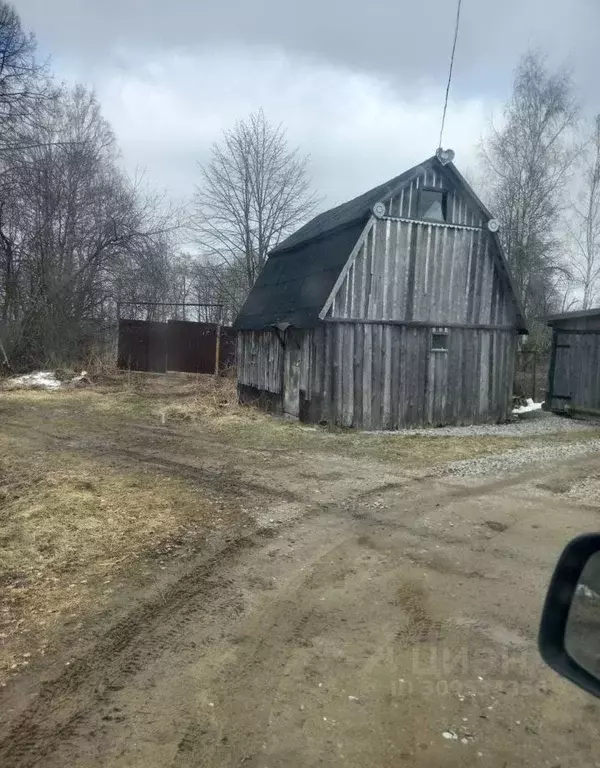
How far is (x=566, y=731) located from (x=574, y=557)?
1503 millimetres

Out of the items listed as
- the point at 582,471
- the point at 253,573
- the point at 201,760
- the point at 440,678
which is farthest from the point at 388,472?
the point at 201,760

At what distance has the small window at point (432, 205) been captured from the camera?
528 inches

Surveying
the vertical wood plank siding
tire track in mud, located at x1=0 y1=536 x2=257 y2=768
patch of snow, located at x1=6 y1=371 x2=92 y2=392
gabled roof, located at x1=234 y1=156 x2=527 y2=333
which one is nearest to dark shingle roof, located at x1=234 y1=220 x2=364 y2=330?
gabled roof, located at x1=234 y1=156 x2=527 y2=333

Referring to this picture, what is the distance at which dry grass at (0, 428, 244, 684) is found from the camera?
381 centimetres

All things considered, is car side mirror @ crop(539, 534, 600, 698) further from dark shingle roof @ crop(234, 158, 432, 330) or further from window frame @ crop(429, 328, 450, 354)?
window frame @ crop(429, 328, 450, 354)

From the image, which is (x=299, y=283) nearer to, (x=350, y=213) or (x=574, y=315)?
(x=350, y=213)

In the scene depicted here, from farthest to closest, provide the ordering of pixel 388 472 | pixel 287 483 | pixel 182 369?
pixel 182 369
pixel 388 472
pixel 287 483

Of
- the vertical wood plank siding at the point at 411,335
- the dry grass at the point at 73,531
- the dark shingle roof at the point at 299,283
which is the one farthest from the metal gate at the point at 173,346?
the dry grass at the point at 73,531

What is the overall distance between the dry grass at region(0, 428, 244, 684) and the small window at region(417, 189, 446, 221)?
→ 9.31m

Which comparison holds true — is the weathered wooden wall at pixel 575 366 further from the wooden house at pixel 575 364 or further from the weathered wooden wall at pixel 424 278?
the weathered wooden wall at pixel 424 278

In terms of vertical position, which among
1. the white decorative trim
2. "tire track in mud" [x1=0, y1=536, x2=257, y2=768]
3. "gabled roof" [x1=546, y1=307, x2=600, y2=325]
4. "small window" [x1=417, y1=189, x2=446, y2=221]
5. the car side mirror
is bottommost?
"tire track in mud" [x1=0, y1=536, x2=257, y2=768]

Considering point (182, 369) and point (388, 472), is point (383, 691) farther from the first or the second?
point (182, 369)

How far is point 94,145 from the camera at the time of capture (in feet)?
86.4

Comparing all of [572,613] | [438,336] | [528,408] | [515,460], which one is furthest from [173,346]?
[572,613]
